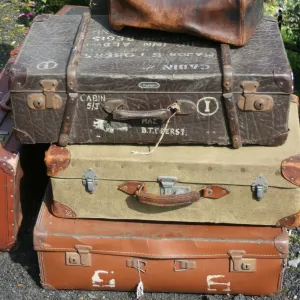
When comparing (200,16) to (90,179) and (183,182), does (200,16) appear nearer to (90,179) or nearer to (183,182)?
(183,182)

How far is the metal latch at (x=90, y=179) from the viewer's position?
3010 mm

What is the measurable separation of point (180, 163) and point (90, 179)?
0.45 metres

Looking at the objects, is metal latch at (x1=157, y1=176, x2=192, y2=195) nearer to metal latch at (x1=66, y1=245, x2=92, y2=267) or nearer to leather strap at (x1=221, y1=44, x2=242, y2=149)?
leather strap at (x1=221, y1=44, x2=242, y2=149)

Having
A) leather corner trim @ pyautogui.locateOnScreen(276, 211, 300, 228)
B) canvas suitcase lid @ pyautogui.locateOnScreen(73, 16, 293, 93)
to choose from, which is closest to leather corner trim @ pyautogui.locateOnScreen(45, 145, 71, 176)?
canvas suitcase lid @ pyautogui.locateOnScreen(73, 16, 293, 93)

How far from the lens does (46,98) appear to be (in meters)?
2.88

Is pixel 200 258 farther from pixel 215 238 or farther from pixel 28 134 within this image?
pixel 28 134

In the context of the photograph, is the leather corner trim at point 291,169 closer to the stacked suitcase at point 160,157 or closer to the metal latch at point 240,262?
the stacked suitcase at point 160,157

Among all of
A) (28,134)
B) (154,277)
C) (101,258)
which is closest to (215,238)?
(154,277)

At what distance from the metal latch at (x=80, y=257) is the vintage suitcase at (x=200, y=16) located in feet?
3.81

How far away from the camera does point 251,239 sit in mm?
3062

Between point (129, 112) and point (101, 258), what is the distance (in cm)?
81

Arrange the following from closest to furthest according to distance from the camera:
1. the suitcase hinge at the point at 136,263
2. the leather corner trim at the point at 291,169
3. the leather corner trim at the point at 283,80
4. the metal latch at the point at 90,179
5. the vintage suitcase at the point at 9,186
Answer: the leather corner trim at the point at 283,80 < the leather corner trim at the point at 291,169 < the metal latch at the point at 90,179 < the suitcase hinge at the point at 136,263 < the vintage suitcase at the point at 9,186

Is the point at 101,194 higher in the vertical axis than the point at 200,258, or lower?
higher

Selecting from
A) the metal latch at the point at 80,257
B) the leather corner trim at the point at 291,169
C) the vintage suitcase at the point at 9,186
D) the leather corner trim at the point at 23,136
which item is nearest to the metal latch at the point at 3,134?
the vintage suitcase at the point at 9,186
